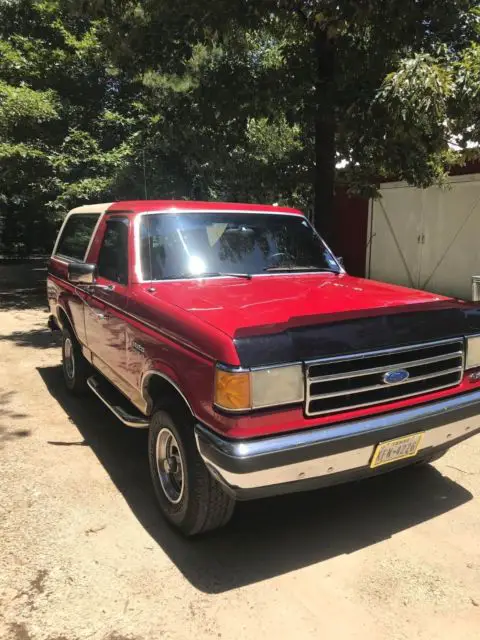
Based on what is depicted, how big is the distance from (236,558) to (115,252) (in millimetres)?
2366

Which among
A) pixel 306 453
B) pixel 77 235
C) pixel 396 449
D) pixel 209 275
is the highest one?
pixel 77 235

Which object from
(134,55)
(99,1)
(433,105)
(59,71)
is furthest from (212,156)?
(59,71)

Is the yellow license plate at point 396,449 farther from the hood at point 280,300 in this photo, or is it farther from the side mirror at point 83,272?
the side mirror at point 83,272

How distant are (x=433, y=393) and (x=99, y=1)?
569cm

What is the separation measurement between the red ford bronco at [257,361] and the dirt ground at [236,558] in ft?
1.01

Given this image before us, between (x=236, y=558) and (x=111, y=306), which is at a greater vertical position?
(x=111, y=306)

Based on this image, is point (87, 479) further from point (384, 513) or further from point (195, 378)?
point (384, 513)

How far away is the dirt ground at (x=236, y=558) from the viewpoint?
250 cm

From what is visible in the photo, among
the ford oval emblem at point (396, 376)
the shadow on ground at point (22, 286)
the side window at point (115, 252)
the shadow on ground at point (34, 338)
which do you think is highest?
the side window at point (115, 252)

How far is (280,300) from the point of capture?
3234 millimetres

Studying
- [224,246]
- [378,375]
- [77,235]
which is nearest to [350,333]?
[378,375]

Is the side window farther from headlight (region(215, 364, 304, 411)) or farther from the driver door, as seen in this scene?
headlight (region(215, 364, 304, 411))

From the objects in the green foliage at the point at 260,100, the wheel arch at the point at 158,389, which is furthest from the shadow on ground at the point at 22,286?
the wheel arch at the point at 158,389

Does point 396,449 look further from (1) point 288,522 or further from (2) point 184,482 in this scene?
(2) point 184,482
